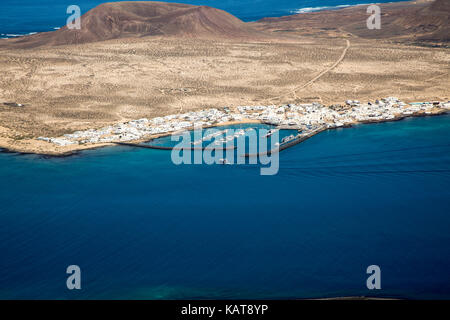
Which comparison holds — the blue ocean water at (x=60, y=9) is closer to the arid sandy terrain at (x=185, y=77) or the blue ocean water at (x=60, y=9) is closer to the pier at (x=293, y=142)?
the arid sandy terrain at (x=185, y=77)

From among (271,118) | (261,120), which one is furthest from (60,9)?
(271,118)

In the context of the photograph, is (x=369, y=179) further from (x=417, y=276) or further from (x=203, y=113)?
(x=203, y=113)

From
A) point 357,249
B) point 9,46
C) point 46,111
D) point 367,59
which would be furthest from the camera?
point 9,46

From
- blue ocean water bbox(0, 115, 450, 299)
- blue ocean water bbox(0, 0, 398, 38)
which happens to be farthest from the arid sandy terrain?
blue ocean water bbox(0, 0, 398, 38)

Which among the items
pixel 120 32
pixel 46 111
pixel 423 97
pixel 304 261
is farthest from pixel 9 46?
pixel 304 261

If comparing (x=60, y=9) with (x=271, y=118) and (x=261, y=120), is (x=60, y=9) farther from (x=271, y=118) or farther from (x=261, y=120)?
(x=271, y=118)

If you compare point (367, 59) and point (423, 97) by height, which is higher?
point (367, 59)
